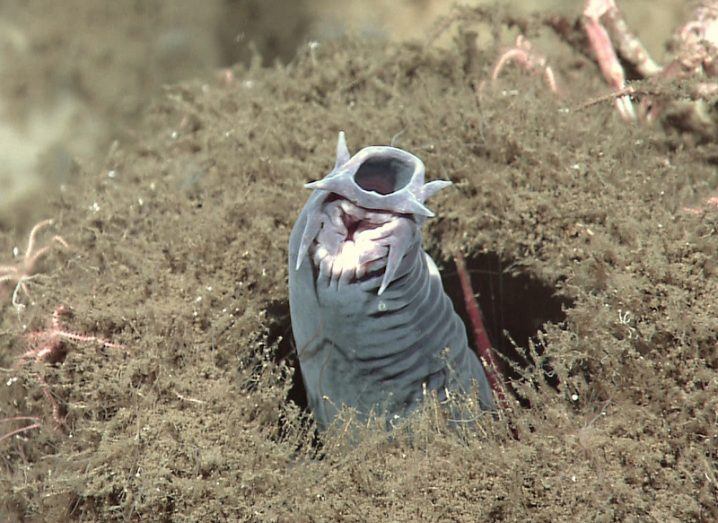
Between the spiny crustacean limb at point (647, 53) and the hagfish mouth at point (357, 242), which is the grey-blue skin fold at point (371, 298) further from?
the spiny crustacean limb at point (647, 53)

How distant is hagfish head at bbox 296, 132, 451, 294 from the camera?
2023 mm

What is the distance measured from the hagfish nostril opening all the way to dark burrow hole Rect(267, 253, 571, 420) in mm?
868

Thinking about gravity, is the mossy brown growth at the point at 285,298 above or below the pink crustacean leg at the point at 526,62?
below

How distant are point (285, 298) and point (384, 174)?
2.94 feet

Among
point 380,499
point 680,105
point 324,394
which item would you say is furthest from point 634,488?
point 680,105

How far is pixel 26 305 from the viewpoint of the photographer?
2.86 m

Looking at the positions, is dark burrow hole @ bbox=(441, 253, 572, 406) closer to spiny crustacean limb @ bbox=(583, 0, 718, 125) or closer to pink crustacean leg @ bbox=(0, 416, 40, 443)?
spiny crustacean limb @ bbox=(583, 0, 718, 125)

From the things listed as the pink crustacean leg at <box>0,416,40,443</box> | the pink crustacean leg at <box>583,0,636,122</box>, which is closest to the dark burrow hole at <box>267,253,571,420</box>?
the pink crustacean leg at <box>0,416,40,443</box>

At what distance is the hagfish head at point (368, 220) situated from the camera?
6.64 ft

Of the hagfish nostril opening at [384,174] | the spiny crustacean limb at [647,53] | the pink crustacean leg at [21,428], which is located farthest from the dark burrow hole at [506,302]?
the pink crustacean leg at [21,428]

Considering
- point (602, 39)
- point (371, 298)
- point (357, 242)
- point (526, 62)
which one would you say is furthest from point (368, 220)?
point (602, 39)

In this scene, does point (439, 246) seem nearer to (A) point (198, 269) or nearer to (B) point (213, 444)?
(A) point (198, 269)

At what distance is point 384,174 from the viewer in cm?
214

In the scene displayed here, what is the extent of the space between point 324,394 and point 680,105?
2.15m
